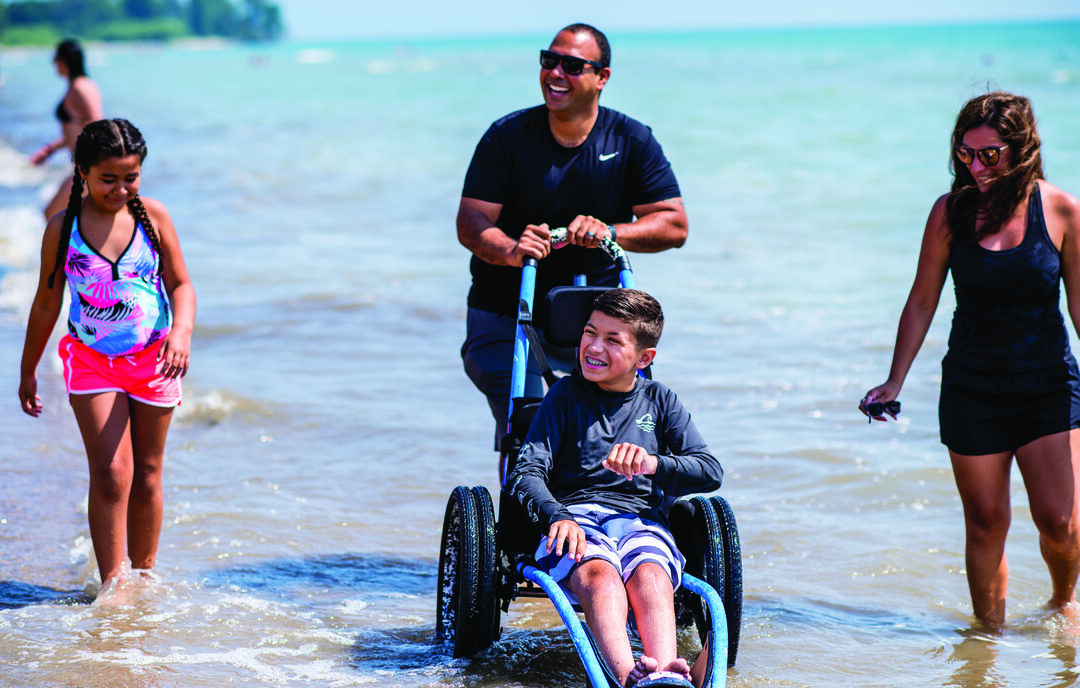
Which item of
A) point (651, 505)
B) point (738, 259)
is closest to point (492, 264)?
point (651, 505)

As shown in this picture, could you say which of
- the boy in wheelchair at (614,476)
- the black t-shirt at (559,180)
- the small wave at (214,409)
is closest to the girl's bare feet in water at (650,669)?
A: the boy in wheelchair at (614,476)

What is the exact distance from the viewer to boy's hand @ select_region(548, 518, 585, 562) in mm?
3445

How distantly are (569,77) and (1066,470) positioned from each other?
230 centimetres

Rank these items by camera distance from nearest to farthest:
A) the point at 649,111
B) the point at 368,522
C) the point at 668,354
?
the point at 368,522 → the point at 668,354 → the point at 649,111

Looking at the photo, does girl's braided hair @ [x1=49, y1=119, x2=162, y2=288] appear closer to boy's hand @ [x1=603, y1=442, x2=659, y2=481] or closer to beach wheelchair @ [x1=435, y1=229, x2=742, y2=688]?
beach wheelchair @ [x1=435, y1=229, x2=742, y2=688]

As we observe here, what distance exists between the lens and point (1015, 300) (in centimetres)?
414

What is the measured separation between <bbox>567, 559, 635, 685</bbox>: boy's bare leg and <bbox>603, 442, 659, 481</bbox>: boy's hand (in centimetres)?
28

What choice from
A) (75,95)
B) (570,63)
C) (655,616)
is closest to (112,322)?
(570,63)

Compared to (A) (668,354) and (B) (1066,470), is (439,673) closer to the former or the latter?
(B) (1066,470)

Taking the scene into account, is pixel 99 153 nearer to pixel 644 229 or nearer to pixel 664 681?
pixel 644 229

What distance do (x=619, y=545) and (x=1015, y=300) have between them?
1.67m

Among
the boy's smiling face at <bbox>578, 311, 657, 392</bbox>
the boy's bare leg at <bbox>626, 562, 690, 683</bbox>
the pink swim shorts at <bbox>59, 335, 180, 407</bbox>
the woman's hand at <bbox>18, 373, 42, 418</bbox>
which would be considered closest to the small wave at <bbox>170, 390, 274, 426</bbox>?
the woman's hand at <bbox>18, 373, 42, 418</bbox>

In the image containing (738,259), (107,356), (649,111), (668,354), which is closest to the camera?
(107,356)

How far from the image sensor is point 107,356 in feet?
14.3
